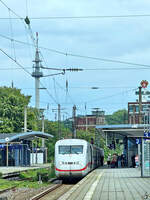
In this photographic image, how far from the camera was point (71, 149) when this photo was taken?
92.8 ft

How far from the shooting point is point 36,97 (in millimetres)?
127625

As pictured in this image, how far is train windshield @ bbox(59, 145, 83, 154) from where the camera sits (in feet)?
91.9

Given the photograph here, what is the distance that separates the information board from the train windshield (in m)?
4.71

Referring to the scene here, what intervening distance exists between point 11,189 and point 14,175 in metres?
10.9

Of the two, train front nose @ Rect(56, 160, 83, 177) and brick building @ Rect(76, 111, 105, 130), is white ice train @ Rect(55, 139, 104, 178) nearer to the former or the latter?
train front nose @ Rect(56, 160, 83, 177)

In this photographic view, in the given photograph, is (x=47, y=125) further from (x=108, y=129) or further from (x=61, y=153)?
(x=61, y=153)

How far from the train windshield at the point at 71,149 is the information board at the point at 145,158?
15.5 ft

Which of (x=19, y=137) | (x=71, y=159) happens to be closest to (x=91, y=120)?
(x=19, y=137)

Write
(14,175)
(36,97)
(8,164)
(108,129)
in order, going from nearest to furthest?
(14,175) < (108,129) < (8,164) < (36,97)

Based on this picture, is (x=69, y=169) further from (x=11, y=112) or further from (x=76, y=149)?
(x=11, y=112)

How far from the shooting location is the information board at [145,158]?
80.7 ft

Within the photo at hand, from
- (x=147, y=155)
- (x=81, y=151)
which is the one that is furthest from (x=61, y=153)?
(x=147, y=155)

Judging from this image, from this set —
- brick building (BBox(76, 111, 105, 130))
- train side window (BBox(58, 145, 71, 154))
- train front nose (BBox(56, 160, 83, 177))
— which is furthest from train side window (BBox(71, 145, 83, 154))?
brick building (BBox(76, 111, 105, 130))

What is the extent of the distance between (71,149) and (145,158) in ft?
17.3
